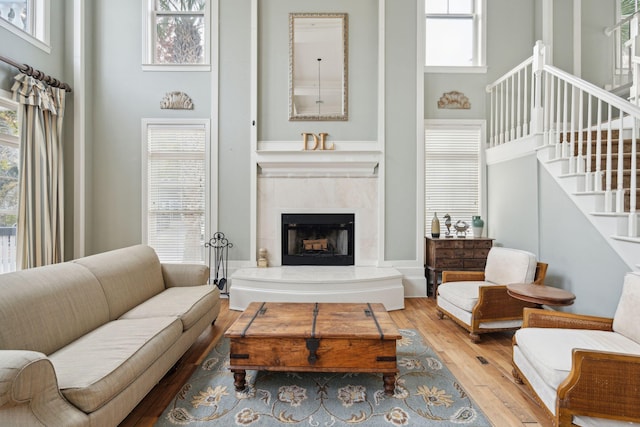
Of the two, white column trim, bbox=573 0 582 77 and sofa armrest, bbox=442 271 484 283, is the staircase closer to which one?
white column trim, bbox=573 0 582 77

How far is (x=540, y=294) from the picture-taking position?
2.60 metres

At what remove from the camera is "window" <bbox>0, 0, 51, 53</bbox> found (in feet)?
11.3

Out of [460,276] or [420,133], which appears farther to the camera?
[420,133]

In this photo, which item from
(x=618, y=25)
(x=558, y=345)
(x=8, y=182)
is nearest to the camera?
(x=558, y=345)

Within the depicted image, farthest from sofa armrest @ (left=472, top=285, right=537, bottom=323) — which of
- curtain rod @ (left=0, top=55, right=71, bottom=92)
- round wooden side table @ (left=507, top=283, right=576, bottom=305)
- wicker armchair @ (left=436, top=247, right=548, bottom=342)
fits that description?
curtain rod @ (left=0, top=55, right=71, bottom=92)

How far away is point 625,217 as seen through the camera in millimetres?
2562

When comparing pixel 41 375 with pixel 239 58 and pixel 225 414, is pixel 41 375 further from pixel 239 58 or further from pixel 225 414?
pixel 239 58

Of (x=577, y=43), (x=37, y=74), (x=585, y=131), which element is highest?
(x=577, y=43)

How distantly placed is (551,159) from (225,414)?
376 centimetres

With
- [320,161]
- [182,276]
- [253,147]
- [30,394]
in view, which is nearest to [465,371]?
[30,394]

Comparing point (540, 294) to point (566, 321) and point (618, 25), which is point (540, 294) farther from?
point (618, 25)

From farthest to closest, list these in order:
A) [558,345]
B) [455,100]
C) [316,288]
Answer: [455,100]
[316,288]
[558,345]

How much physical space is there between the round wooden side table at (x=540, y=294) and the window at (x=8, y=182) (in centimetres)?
505

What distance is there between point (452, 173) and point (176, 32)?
4.52 meters
